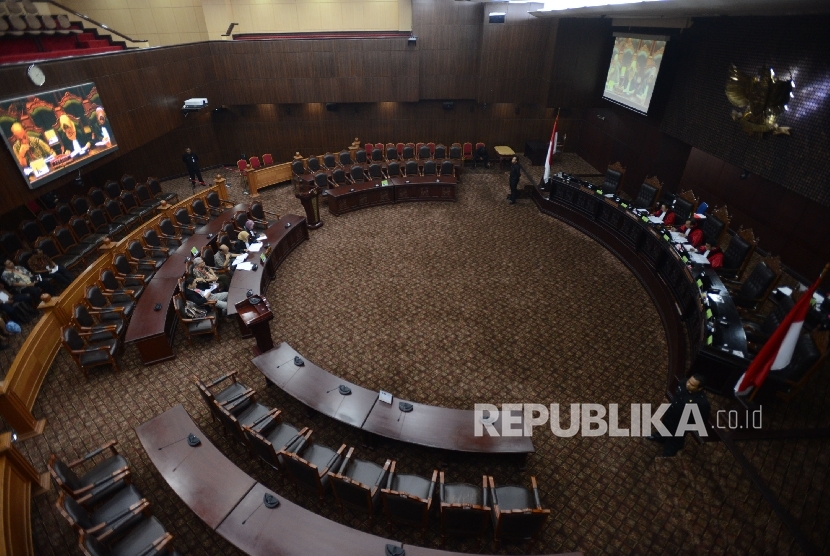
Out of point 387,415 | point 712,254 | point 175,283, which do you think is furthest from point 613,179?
point 175,283

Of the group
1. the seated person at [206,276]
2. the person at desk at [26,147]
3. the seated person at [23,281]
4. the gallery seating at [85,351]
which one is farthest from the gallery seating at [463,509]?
the person at desk at [26,147]

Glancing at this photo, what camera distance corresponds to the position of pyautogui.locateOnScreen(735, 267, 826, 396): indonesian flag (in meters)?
4.56

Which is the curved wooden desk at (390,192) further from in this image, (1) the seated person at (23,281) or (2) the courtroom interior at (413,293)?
(1) the seated person at (23,281)

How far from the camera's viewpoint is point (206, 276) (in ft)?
25.6

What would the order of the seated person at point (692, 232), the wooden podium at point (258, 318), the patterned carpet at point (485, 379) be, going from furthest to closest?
the seated person at point (692, 232) < the wooden podium at point (258, 318) < the patterned carpet at point (485, 379)

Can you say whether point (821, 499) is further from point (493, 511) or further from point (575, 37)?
point (575, 37)

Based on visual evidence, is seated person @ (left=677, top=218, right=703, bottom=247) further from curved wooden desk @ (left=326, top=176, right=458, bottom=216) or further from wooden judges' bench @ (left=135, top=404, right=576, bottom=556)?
wooden judges' bench @ (left=135, top=404, right=576, bottom=556)

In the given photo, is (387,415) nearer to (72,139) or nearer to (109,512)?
(109,512)

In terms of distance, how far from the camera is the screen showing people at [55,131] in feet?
22.3

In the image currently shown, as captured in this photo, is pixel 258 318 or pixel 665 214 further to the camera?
pixel 665 214

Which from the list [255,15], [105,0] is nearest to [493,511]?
[255,15]

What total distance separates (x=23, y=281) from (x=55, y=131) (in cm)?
279

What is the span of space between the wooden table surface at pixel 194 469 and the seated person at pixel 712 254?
8.25 meters

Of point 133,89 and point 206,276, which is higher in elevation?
point 133,89
